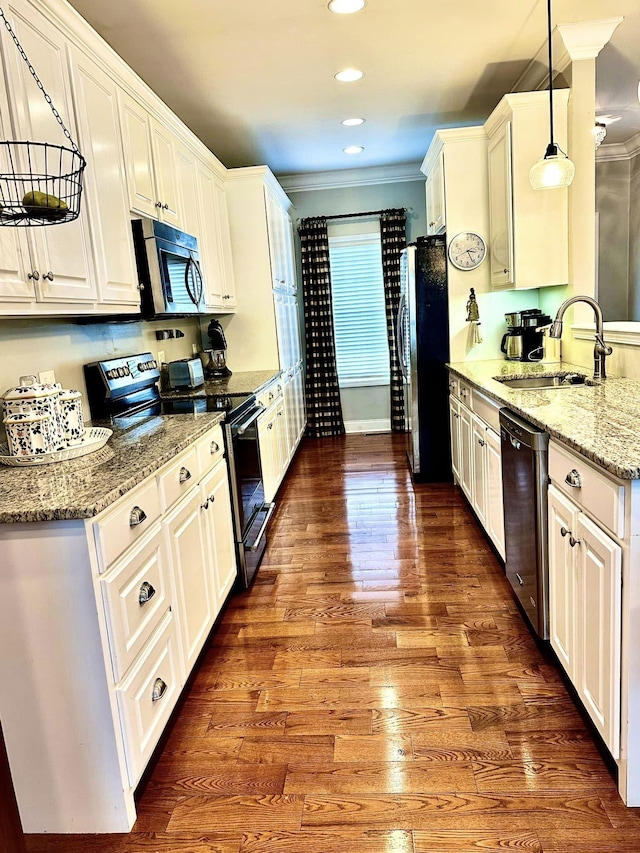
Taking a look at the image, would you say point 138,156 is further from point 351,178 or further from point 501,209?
point 351,178

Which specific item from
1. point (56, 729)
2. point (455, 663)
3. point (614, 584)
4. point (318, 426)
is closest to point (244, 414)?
point (455, 663)

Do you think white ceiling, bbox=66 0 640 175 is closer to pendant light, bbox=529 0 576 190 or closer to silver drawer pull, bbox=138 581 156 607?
pendant light, bbox=529 0 576 190

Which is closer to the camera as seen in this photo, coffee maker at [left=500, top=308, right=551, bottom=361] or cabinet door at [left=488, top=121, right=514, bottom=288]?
cabinet door at [left=488, top=121, right=514, bottom=288]

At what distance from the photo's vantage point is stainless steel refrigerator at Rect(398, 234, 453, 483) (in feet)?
13.1

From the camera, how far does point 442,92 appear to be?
3787mm

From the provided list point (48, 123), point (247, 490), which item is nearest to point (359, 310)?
point (247, 490)

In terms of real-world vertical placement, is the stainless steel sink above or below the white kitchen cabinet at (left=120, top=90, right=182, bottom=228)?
below

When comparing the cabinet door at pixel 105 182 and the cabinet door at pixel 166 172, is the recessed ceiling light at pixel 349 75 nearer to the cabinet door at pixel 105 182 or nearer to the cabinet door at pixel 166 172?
the cabinet door at pixel 166 172

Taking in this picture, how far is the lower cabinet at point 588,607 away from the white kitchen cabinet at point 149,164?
214cm

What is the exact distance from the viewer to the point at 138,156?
102 inches

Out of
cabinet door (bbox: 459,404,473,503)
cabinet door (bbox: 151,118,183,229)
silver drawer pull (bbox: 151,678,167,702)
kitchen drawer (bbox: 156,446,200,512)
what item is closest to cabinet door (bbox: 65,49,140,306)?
cabinet door (bbox: 151,118,183,229)

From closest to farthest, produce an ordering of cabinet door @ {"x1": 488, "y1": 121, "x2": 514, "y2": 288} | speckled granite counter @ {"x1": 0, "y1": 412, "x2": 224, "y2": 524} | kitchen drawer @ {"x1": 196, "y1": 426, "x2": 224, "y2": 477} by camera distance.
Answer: speckled granite counter @ {"x1": 0, "y1": 412, "x2": 224, "y2": 524}
kitchen drawer @ {"x1": 196, "y1": 426, "x2": 224, "y2": 477}
cabinet door @ {"x1": 488, "y1": 121, "x2": 514, "y2": 288}

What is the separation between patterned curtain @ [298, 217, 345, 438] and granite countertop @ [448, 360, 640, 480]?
2997mm

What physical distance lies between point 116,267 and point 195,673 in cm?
160
